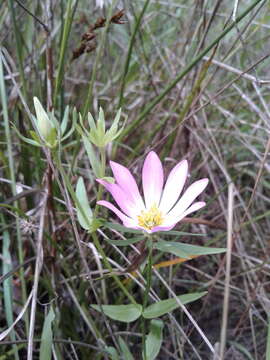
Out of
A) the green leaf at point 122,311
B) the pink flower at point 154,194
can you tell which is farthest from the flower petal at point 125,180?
the green leaf at point 122,311

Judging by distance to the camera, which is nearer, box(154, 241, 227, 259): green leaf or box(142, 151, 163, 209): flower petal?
box(154, 241, 227, 259): green leaf

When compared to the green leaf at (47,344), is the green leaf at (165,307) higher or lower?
higher

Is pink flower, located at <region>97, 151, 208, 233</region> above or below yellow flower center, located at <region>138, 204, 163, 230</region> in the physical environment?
above

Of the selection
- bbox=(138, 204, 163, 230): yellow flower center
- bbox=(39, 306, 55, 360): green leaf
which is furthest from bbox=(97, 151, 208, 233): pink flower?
bbox=(39, 306, 55, 360): green leaf

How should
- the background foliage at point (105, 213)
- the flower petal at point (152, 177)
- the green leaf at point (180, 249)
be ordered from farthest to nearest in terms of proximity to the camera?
the background foliage at point (105, 213) < the flower petal at point (152, 177) < the green leaf at point (180, 249)

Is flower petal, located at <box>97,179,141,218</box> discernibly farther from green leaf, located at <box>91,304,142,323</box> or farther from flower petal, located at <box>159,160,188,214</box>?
green leaf, located at <box>91,304,142,323</box>

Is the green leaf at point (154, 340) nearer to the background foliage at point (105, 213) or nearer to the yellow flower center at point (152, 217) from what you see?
the background foliage at point (105, 213)

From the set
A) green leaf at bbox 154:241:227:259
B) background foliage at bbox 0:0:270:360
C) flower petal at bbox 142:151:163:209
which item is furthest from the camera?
background foliage at bbox 0:0:270:360
